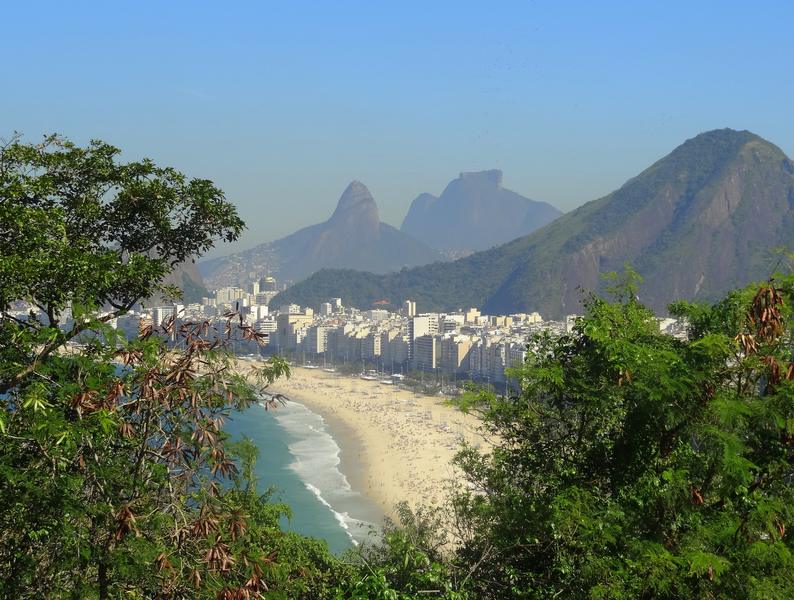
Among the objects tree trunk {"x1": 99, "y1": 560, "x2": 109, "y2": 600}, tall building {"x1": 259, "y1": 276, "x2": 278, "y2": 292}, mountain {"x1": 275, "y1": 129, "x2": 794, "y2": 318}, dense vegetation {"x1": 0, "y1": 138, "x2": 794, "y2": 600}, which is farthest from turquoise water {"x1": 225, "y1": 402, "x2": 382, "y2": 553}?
tall building {"x1": 259, "y1": 276, "x2": 278, "y2": 292}

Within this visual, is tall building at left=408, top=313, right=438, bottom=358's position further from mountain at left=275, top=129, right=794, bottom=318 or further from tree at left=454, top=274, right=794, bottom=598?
tree at left=454, top=274, right=794, bottom=598

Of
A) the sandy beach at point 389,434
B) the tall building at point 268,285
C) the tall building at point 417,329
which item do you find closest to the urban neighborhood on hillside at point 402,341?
the tall building at point 417,329

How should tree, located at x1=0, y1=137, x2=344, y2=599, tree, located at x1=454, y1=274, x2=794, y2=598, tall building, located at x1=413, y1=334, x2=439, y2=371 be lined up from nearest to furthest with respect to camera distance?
tree, located at x1=0, y1=137, x2=344, y2=599 < tree, located at x1=454, y1=274, x2=794, y2=598 < tall building, located at x1=413, y1=334, x2=439, y2=371

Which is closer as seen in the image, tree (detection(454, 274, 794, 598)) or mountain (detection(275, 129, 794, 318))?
tree (detection(454, 274, 794, 598))

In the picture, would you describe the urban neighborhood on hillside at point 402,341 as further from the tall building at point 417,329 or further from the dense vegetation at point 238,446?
the dense vegetation at point 238,446

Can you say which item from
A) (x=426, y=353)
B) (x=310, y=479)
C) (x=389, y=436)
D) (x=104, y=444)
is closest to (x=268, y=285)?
(x=426, y=353)

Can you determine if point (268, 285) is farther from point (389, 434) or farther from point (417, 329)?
point (389, 434)
